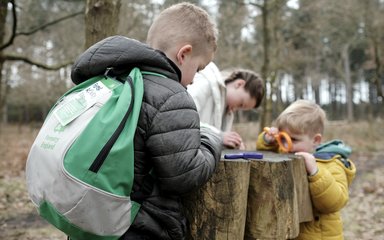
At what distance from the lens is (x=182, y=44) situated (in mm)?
1917

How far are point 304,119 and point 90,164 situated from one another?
1.71 meters

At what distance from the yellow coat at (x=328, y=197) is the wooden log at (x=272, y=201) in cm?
37

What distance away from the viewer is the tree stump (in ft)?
6.78

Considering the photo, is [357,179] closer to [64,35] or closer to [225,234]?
[225,234]

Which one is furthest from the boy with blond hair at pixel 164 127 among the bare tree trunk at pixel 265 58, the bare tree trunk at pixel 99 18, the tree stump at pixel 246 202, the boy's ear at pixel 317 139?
the bare tree trunk at pixel 265 58

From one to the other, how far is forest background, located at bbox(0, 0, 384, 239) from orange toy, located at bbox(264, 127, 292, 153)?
5.94 feet

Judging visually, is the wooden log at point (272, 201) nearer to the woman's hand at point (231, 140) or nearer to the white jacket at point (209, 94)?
the woman's hand at point (231, 140)

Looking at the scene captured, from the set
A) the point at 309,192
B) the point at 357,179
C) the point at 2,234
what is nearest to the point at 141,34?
the point at 357,179

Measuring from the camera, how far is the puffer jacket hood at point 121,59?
1.73m

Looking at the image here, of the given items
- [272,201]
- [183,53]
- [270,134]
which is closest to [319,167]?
[270,134]

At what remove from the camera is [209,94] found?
3408 mm

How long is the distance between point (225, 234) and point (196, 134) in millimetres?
625

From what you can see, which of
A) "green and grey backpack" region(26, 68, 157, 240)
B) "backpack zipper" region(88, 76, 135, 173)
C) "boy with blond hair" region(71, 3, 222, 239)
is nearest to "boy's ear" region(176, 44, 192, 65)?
"boy with blond hair" region(71, 3, 222, 239)

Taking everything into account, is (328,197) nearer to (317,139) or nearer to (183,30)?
(317,139)
